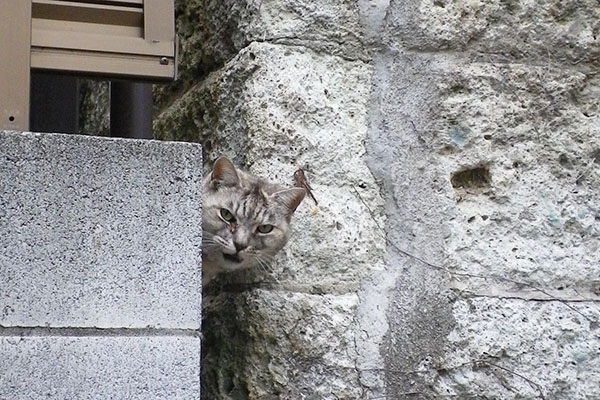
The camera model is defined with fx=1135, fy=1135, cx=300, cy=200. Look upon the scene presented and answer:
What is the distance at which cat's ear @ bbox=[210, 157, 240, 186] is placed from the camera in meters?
2.82

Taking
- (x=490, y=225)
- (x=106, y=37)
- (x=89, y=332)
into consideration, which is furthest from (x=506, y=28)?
(x=89, y=332)

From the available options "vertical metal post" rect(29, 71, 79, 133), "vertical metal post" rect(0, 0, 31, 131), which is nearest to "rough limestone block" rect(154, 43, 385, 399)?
"vertical metal post" rect(0, 0, 31, 131)

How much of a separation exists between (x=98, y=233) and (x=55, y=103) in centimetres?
170

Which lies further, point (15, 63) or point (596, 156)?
point (596, 156)

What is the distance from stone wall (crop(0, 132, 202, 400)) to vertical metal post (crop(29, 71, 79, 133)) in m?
1.61

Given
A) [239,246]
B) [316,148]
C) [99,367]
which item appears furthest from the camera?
[239,246]

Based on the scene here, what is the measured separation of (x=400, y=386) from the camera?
2578mm

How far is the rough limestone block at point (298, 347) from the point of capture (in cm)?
257

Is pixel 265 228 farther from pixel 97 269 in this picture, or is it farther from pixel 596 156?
pixel 97 269

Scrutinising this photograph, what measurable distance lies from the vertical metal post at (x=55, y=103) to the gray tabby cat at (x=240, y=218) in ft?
2.75

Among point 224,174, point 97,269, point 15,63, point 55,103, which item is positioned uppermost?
point 55,103

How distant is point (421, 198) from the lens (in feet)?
8.72

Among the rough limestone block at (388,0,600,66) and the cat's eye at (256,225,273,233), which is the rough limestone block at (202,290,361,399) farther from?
the rough limestone block at (388,0,600,66)

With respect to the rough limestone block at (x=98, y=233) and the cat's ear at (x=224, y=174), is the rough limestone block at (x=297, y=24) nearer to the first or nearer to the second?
the cat's ear at (x=224, y=174)
